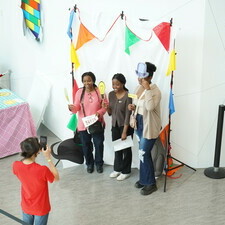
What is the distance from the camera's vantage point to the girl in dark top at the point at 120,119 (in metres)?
3.68

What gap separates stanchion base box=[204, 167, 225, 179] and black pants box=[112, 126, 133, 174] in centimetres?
87

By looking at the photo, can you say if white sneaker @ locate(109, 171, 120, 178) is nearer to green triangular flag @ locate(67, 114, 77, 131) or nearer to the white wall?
the white wall

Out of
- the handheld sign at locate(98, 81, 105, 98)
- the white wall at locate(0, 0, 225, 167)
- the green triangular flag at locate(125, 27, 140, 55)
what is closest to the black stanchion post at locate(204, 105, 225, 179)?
the white wall at locate(0, 0, 225, 167)

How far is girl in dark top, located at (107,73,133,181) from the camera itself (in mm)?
3684

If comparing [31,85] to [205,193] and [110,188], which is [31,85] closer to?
[110,188]

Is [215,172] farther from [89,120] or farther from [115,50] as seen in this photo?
[115,50]

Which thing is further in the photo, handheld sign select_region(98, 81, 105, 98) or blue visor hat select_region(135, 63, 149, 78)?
handheld sign select_region(98, 81, 105, 98)

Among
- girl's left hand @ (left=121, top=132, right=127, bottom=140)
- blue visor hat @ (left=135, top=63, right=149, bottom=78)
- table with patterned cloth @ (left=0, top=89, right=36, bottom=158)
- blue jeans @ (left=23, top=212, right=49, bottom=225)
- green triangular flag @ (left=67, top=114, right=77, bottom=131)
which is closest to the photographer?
blue jeans @ (left=23, top=212, right=49, bottom=225)

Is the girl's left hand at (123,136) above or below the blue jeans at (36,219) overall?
above

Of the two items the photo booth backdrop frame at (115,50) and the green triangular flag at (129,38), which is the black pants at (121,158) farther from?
the green triangular flag at (129,38)

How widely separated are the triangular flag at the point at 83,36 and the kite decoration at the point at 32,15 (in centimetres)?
145

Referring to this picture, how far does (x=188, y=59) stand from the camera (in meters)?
3.86

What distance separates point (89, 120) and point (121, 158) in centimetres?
55

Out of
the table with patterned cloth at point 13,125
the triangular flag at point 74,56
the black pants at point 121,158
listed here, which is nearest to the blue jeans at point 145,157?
the black pants at point 121,158
